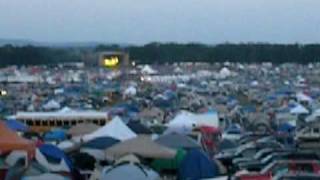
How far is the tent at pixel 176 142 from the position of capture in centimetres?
1042

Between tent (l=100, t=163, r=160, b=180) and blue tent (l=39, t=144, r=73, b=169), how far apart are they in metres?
0.95

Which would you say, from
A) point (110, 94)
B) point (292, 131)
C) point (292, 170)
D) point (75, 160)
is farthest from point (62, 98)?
point (292, 170)

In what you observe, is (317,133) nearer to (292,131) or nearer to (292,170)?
(292,131)

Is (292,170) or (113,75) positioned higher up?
(292,170)

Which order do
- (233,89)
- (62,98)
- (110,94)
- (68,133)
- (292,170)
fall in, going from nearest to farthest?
(292,170), (68,133), (62,98), (110,94), (233,89)

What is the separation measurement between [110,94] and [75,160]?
16256 millimetres

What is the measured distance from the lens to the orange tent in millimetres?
9133

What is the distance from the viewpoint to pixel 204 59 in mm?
56688

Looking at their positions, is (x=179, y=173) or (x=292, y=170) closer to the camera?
(x=292, y=170)

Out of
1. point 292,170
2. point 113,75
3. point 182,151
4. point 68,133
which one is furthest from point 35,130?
point 113,75

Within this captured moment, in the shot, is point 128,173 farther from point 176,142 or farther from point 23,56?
point 23,56

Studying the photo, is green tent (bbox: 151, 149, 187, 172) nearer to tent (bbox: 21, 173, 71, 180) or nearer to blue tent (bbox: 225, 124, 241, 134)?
tent (bbox: 21, 173, 71, 180)

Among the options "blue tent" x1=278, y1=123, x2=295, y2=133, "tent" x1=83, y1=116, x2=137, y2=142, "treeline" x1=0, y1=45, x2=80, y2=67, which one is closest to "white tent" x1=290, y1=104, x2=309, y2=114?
"blue tent" x1=278, y1=123, x2=295, y2=133

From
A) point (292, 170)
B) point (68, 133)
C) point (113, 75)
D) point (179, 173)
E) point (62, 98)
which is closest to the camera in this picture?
point (292, 170)
